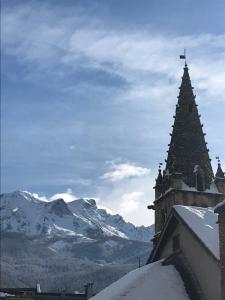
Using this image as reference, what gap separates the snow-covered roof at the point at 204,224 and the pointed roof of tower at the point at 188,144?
17.8 metres

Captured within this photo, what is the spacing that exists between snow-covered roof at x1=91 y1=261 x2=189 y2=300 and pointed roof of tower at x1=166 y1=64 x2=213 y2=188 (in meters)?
19.5

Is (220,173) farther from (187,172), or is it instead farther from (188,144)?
(188,144)

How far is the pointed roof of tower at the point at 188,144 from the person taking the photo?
47469 mm

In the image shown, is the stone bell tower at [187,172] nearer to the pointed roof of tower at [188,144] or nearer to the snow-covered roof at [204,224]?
the pointed roof of tower at [188,144]

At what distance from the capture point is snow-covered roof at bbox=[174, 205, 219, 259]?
82.7 ft

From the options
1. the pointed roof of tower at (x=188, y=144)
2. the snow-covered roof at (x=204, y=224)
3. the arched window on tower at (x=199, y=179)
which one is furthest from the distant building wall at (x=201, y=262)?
the pointed roof of tower at (x=188, y=144)

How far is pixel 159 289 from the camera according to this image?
25.9 m

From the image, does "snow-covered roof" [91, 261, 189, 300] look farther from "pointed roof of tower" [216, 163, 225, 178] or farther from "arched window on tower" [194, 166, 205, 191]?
"pointed roof of tower" [216, 163, 225, 178]

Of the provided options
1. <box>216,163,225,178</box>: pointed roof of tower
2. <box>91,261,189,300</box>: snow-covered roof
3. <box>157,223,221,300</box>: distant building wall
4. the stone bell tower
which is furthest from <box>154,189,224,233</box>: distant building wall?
<box>91,261,189,300</box>: snow-covered roof

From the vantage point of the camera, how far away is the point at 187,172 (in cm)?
4744

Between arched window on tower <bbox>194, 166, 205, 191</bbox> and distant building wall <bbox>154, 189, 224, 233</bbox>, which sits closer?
distant building wall <bbox>154, 189, 224, 233</bbox>

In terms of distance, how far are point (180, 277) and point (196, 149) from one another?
23.3 meters

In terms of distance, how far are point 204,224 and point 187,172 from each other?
20.4 metres

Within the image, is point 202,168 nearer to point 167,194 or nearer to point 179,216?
point 167,194
